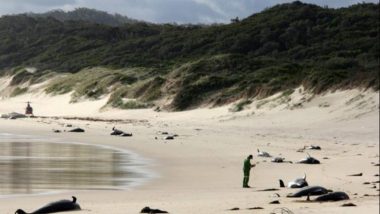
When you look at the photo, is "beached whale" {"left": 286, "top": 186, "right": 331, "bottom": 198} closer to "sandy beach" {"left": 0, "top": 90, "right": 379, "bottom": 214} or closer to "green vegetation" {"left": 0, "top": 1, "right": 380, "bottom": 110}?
"sandy beach" {"left": 0, "top": 90, "right": 379, "bottom": 214}

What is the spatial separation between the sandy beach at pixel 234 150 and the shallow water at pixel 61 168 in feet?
2.68

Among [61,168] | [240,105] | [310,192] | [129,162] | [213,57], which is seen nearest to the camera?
[310,192]

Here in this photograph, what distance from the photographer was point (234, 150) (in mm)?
25859

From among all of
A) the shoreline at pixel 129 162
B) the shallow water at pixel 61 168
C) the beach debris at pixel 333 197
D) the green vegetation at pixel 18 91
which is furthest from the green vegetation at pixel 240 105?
the green vegetation at pixel 18 91

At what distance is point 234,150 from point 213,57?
32582 mm

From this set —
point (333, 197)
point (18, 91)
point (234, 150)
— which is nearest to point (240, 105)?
point (234, 150)

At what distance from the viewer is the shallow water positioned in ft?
54.7

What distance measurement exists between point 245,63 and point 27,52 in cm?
5791

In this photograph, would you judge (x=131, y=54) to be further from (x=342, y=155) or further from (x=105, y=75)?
(x=342, y=155)

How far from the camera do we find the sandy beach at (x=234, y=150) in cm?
1333

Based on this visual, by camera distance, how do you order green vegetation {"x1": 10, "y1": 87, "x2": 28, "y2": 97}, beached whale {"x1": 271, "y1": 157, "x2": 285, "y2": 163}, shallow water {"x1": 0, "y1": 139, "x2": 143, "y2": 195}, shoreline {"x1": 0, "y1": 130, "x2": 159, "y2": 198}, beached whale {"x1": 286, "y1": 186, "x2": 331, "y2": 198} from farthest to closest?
green vegetation {"x1": 10, "y1": 87, "x2": 28, "y2": 97} → beached whale {"x1": 271, "y1": 157, "x2": 285, "y2": 163} → shallow water {"x1": 0, "y1": 139, "x2": 143, "y2": 195} → shoreline {"x1": 0, "y1": 130, "x2": 159, "y2": 198} → beached whale {"x1": 286, "y1": 186, "x2": 331, "y2": 198}

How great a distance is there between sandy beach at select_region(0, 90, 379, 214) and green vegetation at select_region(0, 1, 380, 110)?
2.17 m

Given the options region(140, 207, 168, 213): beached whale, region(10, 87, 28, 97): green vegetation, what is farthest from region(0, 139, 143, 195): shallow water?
region(10, 87, 28, 97): green vegetation

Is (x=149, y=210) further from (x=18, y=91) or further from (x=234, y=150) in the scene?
(x=18, y=91)
